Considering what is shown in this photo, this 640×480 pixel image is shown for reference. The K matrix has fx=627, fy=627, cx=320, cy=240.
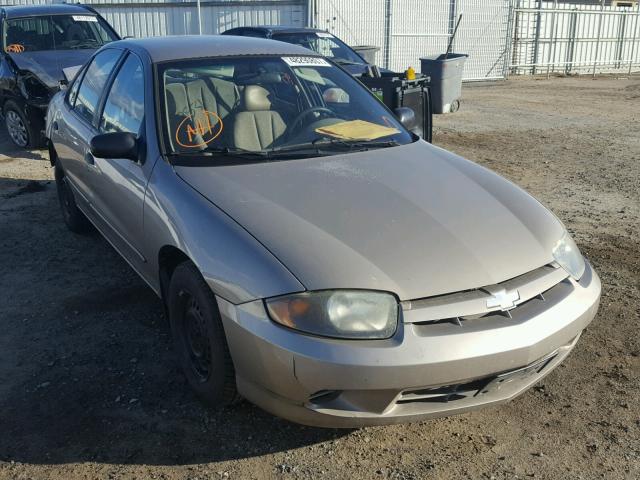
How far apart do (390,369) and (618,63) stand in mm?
23372

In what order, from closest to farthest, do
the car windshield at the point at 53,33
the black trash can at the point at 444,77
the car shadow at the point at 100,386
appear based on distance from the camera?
the car shadow at the point at 100,386 < the car windshield at the point at 53,33 < the black trash can at the point at 444,77

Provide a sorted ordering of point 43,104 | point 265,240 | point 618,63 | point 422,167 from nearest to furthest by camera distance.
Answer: point 265,240
point 422,167
point 43,104
point 618,63

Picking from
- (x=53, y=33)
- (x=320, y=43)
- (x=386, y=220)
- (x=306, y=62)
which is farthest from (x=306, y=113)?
(x=320, y=43)

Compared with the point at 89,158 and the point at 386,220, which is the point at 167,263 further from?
the point at 89,158

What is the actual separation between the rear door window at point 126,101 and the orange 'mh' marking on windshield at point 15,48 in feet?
16.5

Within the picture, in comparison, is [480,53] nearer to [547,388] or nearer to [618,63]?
[618,63]

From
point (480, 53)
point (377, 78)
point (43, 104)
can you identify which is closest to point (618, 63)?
point (480, 53)

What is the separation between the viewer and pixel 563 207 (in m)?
5.97

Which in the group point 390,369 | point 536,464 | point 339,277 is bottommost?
point 536,464

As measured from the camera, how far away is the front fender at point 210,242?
93.5 inches

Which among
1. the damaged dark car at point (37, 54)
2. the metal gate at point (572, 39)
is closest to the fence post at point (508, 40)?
the metal gate at point (572, 39)

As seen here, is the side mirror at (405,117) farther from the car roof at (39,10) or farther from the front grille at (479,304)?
the car roof at (39,10)

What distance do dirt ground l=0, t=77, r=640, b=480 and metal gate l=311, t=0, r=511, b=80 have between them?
1246 centimetres

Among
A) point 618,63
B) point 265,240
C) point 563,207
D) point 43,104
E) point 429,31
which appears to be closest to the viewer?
point 265,240
